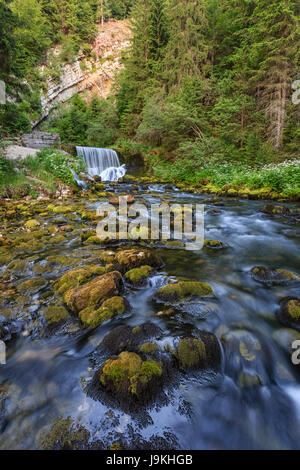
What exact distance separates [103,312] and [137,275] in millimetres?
839

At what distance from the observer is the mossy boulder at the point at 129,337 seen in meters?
2.08

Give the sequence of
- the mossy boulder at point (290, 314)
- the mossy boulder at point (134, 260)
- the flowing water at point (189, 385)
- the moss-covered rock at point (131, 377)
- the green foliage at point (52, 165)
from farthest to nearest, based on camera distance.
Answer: the green foliage at point (52, 165)
the mossy boulder at point (134, 260)
the mossy boulder at point (290, 314)
the moss-covered rock at point (131, 377)
the flowing water at point (189, 385)

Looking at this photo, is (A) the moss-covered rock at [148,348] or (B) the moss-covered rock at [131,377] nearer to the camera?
(B) the moss-covered rock at [131,377]

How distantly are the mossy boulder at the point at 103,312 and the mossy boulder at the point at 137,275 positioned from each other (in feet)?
1.73

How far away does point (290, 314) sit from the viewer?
2455 millimetres

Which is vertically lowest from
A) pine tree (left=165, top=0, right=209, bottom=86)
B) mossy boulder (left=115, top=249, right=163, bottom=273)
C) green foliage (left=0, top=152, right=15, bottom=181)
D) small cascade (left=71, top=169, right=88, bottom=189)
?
mossy boulder (left=115, top=249, right=163, bottom=273)

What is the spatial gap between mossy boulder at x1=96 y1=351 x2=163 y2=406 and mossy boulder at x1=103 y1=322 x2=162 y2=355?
26 cm

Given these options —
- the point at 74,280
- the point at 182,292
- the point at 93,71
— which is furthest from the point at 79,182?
the point at 93,71

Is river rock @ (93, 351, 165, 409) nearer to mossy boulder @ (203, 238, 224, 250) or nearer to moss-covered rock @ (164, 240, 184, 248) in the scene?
moss-covered rock @ (164, 240, 184, 248)

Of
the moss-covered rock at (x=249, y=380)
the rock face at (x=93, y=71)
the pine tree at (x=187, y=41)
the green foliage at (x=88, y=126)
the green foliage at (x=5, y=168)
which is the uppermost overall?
the rock face at (x=93, y=71)

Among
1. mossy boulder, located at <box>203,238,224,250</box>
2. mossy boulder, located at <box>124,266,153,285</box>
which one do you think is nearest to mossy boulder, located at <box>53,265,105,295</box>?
mossy boulder, located at <box>124,266,153,285</box>

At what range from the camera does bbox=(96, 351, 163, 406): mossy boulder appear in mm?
1638

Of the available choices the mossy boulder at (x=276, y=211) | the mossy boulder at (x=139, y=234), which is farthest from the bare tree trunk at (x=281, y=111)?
the mossy boulder at (x=139, y=234)

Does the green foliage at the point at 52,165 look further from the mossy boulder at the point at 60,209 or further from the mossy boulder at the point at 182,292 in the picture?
the mossy boulder at the point at 182,292
